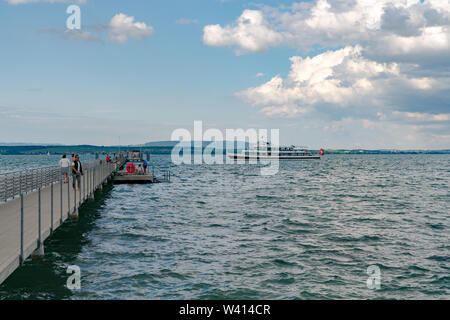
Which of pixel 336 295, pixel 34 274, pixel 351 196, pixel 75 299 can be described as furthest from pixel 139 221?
pixel 351 196

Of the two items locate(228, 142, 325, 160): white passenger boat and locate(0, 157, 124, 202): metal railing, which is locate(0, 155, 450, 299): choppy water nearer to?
locate(0, 157, 124, 202): metal railing

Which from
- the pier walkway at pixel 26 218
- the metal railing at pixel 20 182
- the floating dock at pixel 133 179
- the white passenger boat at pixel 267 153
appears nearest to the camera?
the pier walkway at pixel 26 218

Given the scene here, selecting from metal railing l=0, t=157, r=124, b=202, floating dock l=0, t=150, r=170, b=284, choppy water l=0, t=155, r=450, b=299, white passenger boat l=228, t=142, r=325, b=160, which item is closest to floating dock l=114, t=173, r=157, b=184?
metal railing l=0, t=157, r=124, b=202

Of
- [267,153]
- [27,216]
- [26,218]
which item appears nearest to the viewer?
[26,218]

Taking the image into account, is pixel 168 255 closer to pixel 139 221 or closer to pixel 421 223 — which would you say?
pixel 139 221

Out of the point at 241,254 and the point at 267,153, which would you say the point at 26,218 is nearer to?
the point at 241,254

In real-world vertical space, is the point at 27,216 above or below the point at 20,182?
below

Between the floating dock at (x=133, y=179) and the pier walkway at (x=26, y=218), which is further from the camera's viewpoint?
the floating dock at (x=133, y=179)

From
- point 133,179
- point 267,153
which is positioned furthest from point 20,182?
point 267,153

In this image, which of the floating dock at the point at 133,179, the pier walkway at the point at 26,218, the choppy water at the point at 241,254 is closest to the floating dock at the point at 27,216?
the pier walkway at the point at 26,218

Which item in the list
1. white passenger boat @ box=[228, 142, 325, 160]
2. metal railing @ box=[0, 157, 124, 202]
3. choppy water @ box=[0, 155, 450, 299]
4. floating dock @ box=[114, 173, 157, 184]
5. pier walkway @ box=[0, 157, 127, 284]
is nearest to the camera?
pier walkway @ box=[0, 157, 127, 284]

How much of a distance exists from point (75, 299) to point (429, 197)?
42185mm

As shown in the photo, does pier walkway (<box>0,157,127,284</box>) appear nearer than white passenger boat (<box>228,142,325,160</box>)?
Yes

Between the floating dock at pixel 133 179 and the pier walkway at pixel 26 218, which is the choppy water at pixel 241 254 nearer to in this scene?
the pier walkway at pixel 26 218
